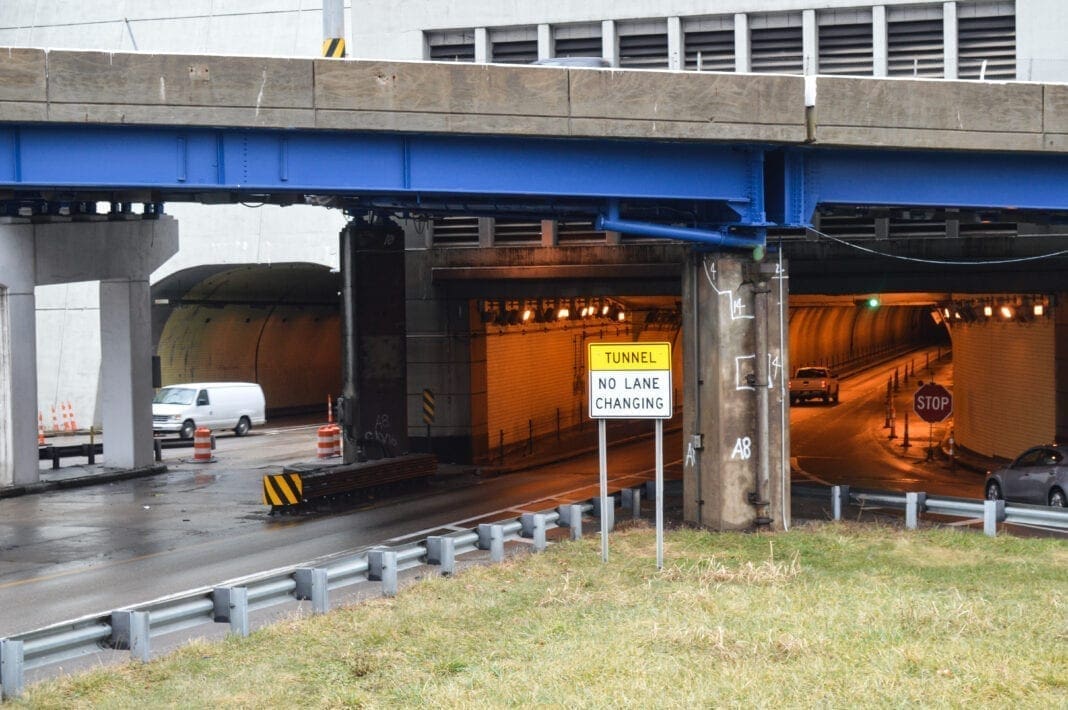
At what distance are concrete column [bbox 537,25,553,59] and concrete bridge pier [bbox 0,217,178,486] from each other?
35.9 feet

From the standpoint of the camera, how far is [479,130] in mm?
20797

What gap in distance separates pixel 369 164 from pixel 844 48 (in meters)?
19.0

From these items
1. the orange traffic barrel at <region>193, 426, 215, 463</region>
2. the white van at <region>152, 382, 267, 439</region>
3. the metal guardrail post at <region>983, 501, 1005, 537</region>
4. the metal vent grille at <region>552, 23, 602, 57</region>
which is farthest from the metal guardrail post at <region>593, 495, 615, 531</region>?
the white van at <region>152, 382, 267, 439</region>

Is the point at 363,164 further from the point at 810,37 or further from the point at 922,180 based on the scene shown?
the point at 810,37

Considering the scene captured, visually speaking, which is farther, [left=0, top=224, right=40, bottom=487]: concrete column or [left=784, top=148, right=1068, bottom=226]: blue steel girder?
[left=0, top=224, right=40, bottom=487]: concrete column

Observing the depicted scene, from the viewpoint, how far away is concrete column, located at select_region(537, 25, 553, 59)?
1478 inches

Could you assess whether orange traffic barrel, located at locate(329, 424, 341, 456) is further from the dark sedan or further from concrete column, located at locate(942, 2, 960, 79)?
concrete column, located at locate(942, 2, 960, 79)

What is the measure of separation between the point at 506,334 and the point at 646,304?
1236 centimetres

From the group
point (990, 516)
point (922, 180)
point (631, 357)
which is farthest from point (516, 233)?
point (631, 357)

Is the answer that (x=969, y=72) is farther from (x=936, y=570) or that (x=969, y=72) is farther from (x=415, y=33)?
(x=936, y=570)

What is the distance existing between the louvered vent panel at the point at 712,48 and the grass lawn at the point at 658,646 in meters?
22.6

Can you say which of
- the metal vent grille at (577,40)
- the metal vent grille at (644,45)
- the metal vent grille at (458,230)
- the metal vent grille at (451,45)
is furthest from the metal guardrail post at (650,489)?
the metal vent grille at (451,45)

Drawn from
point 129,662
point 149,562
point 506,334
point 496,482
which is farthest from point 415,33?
point 129,662

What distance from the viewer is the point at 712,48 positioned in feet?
123
